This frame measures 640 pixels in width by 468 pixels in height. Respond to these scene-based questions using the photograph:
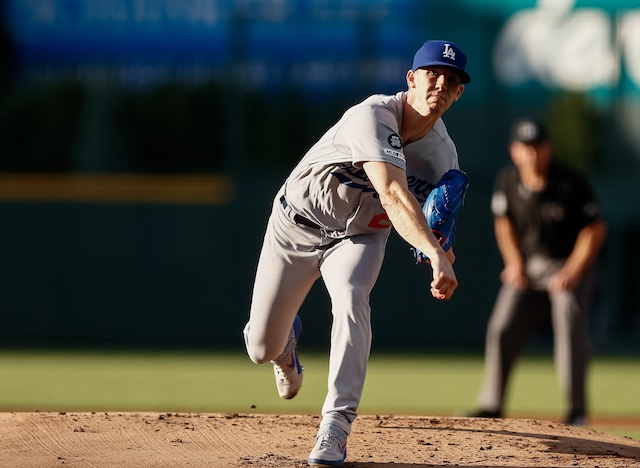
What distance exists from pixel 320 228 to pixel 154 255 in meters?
7.86

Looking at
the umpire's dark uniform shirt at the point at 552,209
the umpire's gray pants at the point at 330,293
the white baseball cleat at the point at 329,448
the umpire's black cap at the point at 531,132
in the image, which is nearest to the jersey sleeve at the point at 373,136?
the umpire's gray pants at the point at 330,293

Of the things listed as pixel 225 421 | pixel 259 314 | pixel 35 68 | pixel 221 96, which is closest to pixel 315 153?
pixel 259 314

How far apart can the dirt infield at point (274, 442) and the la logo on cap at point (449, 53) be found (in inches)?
56.1

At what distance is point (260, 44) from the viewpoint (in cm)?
1428

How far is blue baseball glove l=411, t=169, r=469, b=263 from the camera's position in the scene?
4270mm

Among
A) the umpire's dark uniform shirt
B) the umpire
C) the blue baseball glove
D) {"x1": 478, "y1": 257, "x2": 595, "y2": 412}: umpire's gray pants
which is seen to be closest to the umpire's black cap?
the umpire

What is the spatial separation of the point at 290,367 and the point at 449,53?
67.0 inches

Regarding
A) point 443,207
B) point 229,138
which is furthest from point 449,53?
point 229,138

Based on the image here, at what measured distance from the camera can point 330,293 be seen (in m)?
4.35

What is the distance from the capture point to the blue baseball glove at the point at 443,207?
4270 millimetres

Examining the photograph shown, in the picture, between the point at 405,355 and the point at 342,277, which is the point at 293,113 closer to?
the point at 405,355

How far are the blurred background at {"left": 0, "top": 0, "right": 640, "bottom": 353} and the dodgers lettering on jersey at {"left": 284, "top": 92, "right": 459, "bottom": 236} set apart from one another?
749 cm

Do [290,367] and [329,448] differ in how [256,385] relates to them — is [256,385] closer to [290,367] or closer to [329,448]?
[290,367]

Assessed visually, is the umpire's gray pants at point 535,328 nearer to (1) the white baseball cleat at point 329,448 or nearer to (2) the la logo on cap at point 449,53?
(1) the white baseball cleat at point 329,448
